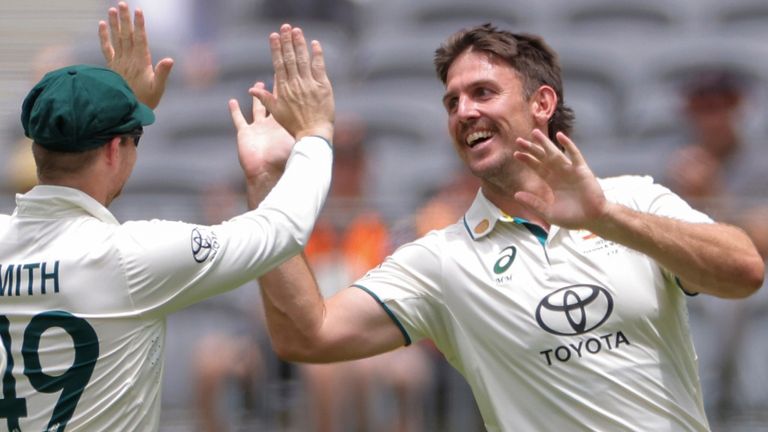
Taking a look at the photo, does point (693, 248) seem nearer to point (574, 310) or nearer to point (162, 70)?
point (574, 310)

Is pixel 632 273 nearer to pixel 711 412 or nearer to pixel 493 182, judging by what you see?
pixel 493 182

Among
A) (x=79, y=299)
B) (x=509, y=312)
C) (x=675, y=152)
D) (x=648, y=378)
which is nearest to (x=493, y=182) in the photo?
(x=509, y=312)

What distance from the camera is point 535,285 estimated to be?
4121 mm

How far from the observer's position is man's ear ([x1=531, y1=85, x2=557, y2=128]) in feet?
14.6

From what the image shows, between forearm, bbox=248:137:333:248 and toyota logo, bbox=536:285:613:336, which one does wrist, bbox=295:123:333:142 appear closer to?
forearm, bbox=248:137:333:248

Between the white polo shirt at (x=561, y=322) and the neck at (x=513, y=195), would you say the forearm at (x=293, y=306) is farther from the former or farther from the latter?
the neck at (x=513, y=195)

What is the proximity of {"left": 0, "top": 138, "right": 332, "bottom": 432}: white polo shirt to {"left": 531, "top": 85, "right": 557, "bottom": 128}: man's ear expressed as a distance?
132 cm

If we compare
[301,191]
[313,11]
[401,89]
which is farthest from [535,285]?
[313,11]

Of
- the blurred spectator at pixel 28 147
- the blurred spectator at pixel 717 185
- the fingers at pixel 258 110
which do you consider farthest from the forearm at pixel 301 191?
the blurred spectator at pixel 28 147

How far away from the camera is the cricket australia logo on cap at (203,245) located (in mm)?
3357

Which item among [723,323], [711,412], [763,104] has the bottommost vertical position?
[711,412]

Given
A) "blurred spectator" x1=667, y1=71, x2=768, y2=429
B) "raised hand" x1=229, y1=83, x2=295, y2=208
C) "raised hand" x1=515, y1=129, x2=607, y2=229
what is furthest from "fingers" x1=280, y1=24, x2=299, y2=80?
"blurred spectator" x1=667, y1=71, x2=768, y2=429

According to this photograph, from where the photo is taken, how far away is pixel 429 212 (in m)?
6.55

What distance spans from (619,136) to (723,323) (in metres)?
2.17
